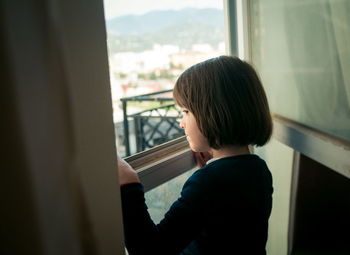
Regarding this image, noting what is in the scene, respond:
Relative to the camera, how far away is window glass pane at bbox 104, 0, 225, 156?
121cm

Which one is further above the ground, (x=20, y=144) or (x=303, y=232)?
(x=20, y=144)

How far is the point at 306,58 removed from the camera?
3.16ft

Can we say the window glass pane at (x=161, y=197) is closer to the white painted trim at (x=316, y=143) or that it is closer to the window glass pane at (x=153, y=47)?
the window glass pane at (x=153, y=47)

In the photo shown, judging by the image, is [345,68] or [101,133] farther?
[345,68]

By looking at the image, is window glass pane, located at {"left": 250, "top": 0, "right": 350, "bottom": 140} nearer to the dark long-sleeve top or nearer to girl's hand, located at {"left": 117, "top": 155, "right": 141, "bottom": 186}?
the dark long-sleeve top

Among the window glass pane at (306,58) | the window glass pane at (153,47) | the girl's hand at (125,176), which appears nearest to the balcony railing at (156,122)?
the window glass pane at (153,47)

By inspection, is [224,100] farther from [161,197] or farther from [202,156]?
[161,197]

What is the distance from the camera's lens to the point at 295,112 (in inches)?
42.2

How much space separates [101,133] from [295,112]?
0.81m

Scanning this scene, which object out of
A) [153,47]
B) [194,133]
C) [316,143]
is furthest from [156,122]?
[316,143]

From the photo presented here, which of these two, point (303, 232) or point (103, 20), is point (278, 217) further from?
point (103, 20)

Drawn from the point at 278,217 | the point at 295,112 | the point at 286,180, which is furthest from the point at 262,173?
the point at 278,217

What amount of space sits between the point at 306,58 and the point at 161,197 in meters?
0.75

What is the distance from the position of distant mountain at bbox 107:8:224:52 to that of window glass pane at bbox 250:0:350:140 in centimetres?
26
